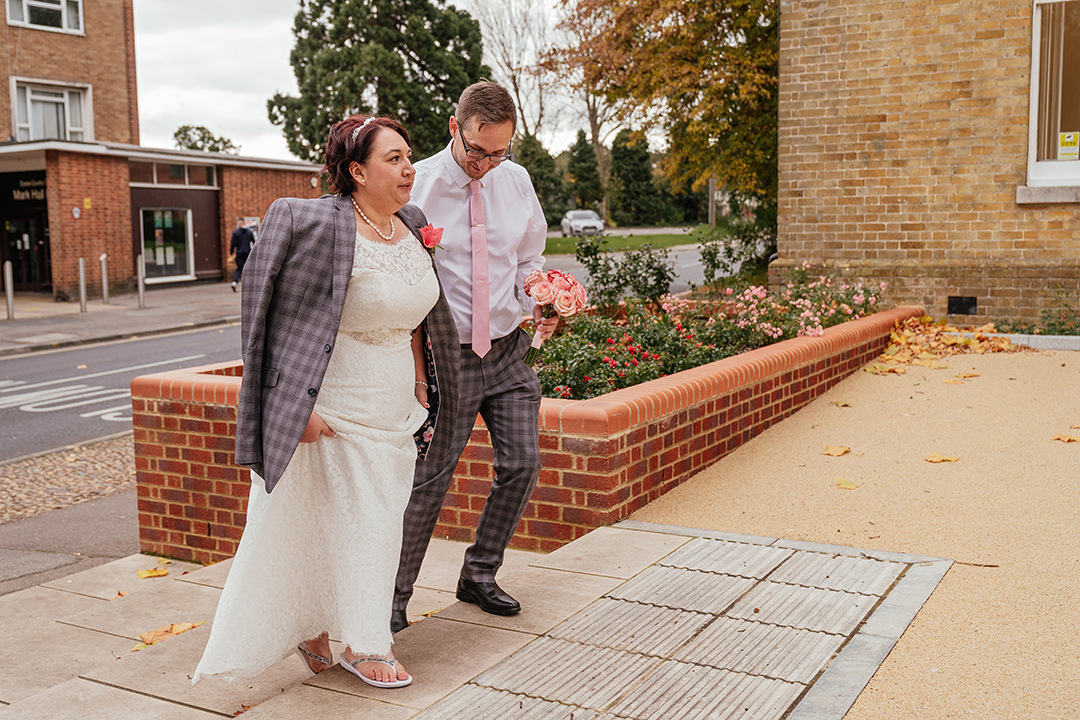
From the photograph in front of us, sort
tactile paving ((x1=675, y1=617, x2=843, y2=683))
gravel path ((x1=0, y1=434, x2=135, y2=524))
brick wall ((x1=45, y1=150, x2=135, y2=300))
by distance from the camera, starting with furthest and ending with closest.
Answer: brick wall ((x1=45, y1=150, x2=135, y2=300)) < gravel path ((x1=0, y1=434, x2=135, y2=524)) < tactile paving ((x1=675, y1=617, x2=843, y2=683))

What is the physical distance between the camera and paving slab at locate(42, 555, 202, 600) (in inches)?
214

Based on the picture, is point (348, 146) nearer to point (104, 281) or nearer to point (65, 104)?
point (104, 281)

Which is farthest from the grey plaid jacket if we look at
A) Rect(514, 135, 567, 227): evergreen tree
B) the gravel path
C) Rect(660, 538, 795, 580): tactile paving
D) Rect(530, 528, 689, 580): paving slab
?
Rect(514, 135, 567, 227): evergreen tree

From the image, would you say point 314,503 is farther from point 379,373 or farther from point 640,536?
point 640,536

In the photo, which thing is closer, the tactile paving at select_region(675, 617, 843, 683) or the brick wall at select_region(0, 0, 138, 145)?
the tactile paving at select_region(675, 617, 843, 683)

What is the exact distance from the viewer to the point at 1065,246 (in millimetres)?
10656

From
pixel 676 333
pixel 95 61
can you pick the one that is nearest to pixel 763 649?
pixel 676 333

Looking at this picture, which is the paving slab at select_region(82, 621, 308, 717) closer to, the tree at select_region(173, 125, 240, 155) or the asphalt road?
the asphalt road

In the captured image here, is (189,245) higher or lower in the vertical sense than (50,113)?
lower

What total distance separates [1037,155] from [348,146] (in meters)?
10.1

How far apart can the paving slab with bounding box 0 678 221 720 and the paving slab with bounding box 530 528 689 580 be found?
5.42 feet

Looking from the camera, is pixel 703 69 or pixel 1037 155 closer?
pixel 1037 155

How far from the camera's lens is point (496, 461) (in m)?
3.79

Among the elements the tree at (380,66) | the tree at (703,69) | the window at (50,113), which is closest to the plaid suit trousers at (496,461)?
the tree at (703,69)
